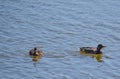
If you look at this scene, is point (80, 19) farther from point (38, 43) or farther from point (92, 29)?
point (38, 43)

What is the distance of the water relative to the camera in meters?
20.6

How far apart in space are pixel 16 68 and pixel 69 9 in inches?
410

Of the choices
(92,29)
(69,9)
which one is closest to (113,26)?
(92,29)

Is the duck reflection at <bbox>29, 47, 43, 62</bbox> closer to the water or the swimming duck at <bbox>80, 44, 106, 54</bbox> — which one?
the water

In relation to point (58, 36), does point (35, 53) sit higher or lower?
lower

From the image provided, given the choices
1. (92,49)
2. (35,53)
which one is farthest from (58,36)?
(35,53)

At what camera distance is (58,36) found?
82.4 feet

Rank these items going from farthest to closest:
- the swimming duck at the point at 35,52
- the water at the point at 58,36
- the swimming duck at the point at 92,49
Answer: the swimming duck at the point at 92,49 < the swimming duck at the point at 35,52 < the water at the point at 58,36

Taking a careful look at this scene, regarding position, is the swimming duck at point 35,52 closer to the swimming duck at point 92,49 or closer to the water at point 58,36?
the water at point 58,36

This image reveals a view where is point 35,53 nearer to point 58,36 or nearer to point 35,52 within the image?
point 35,52

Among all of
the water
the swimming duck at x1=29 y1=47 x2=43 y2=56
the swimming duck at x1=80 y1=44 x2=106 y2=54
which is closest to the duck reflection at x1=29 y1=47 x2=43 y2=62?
the swimming duck at x1=29 y1=47 x2=43 y2=56

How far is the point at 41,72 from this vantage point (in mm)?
20375

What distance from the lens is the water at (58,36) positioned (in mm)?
20625

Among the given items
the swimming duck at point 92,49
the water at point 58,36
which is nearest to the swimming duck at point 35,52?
the water at point 58,36
